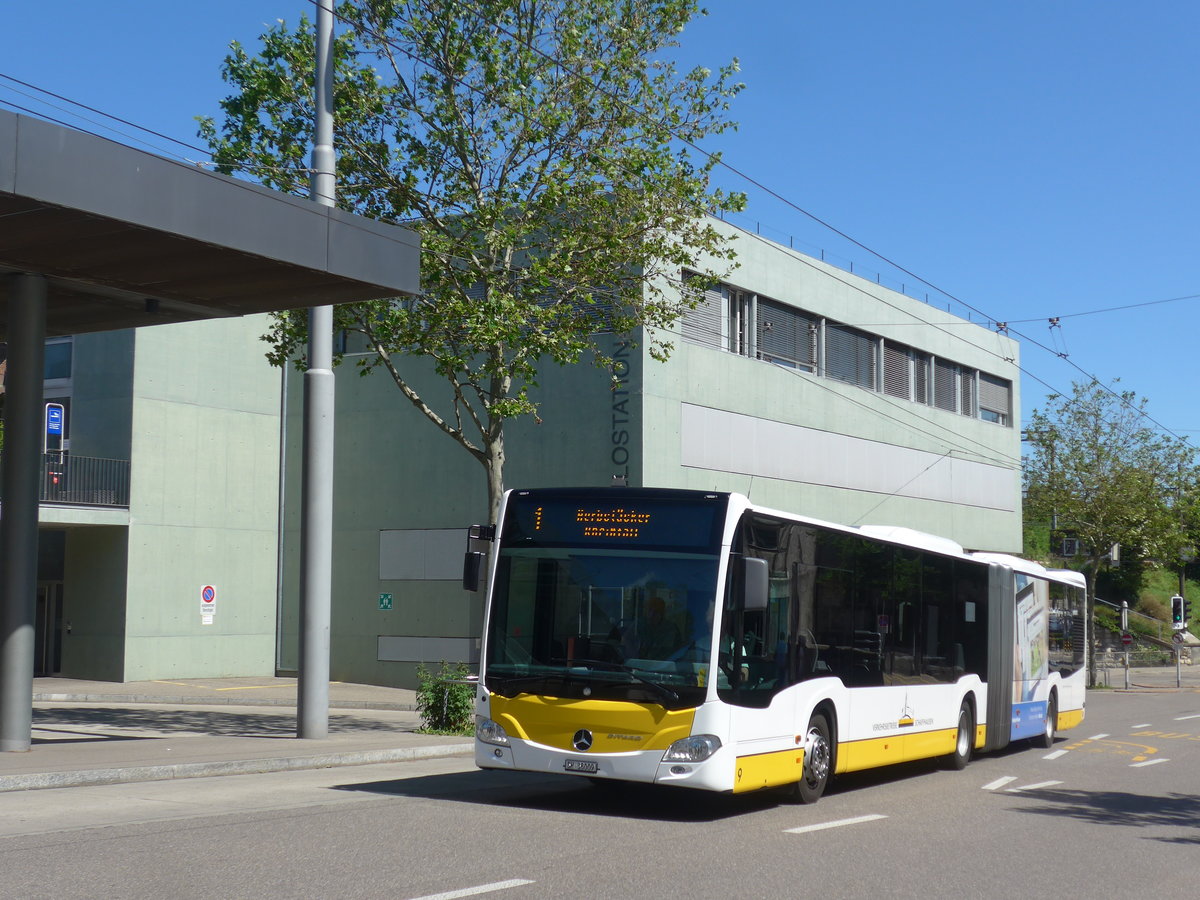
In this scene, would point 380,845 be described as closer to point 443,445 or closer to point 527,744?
point 527,744

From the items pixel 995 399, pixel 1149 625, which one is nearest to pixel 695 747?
pixel 995 399

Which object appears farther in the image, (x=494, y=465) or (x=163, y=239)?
(x=494, y=465)

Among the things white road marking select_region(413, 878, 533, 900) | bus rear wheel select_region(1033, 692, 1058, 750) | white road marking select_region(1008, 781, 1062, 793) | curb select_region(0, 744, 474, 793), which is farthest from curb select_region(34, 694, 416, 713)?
white road marking select_region(413, 878, 533, 900)

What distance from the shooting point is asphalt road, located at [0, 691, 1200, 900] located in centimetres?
809

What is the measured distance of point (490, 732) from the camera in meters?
11.8

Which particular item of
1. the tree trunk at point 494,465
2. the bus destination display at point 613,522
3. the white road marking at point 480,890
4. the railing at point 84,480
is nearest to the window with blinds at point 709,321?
the tree trunk at point 494,465

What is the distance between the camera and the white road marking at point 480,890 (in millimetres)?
Result: 7520

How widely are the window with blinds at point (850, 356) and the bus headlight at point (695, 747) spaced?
25342 mm

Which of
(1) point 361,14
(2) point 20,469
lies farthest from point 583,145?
(2) point 20,469

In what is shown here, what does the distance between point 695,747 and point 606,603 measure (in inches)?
54.5

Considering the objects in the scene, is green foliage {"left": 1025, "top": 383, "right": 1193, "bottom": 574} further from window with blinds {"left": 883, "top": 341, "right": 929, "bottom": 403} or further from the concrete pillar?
the concrete pillar

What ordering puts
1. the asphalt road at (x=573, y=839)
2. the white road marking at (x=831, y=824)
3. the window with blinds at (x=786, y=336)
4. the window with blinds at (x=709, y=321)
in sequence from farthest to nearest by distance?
the window with blinds at (x=786, y=336) < the window with blinds at (x=709, y=321) < the white road marking at (x=831, y=824) < the asphalt road at (x=573, y=839)

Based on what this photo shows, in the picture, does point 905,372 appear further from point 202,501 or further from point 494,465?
point 494,465

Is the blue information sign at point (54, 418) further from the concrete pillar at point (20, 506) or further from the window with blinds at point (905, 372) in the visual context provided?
the window with blinds at point (905, 372)
